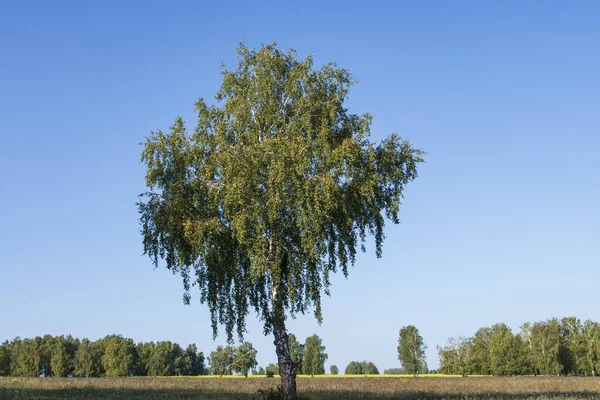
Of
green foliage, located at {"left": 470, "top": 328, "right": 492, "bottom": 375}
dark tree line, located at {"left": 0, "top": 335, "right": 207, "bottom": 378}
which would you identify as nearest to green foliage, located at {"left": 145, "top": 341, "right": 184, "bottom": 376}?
dark tree line, located at {"left": 0, "top": 335, "right": 207, "bottom": 378}

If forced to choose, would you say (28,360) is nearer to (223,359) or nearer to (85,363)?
(85,363)

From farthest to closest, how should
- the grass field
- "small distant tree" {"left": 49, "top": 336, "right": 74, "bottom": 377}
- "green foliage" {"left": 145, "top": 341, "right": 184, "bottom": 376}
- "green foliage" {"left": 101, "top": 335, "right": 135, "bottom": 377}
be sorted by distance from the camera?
1. "small distant tree" {"left": 49, "top": 336, "right": 74, "bottom": 377}
2. "green foliage" {"left": 145, "top": 341, "right": 184, "bottom": 376}
3. "green foliage" {"left": 101, "top": 335, "right": 135, "bottom": 377}
4. the grass field

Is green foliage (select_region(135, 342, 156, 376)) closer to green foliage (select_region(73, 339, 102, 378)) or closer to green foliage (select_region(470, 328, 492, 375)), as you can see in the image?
green foliage (select_region(73, 339, 102, 378))

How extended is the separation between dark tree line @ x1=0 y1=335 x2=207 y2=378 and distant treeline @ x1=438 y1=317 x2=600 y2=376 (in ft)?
216

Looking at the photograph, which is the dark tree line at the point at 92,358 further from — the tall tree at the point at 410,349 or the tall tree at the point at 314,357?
the tall tree at the point at 410,349

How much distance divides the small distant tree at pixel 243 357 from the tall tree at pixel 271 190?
327 feet

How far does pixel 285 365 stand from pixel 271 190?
9673 mm

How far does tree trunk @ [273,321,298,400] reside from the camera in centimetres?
3188

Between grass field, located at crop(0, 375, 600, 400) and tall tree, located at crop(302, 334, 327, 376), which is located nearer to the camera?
grass field, located at crop(0, 375, 600, 400)

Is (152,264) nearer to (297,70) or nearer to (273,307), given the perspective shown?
(273,307)

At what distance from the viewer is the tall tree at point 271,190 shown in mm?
30766

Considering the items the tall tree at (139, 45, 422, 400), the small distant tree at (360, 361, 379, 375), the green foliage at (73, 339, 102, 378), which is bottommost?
the small distant tree at (360, 361, 379, 375)

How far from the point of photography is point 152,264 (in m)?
34.2

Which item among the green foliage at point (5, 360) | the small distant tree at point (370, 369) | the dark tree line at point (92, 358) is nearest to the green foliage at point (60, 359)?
the dark tree line at point (92, 358)
